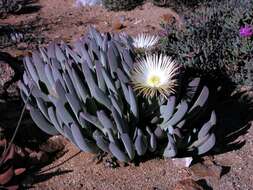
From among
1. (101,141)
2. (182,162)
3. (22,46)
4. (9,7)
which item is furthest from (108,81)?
(9,7)

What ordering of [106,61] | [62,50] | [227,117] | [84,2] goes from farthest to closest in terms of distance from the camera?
[84,2], [227,117], [62,50], [106,61]

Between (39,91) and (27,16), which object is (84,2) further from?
(39,91)

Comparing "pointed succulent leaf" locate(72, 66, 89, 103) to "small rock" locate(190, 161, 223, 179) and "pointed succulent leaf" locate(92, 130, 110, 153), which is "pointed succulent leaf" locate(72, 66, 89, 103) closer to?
"pointed succulent leaf" locate(92, 130, 110, 153)

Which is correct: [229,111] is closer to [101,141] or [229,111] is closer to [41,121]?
[101,141]

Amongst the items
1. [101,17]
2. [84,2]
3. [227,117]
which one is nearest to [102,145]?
[227,117]

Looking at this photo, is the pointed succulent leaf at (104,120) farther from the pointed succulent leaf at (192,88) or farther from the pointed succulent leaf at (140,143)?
the pointed succulent leaf at (192,88)

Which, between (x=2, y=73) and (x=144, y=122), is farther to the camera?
(x=2, y=73)
